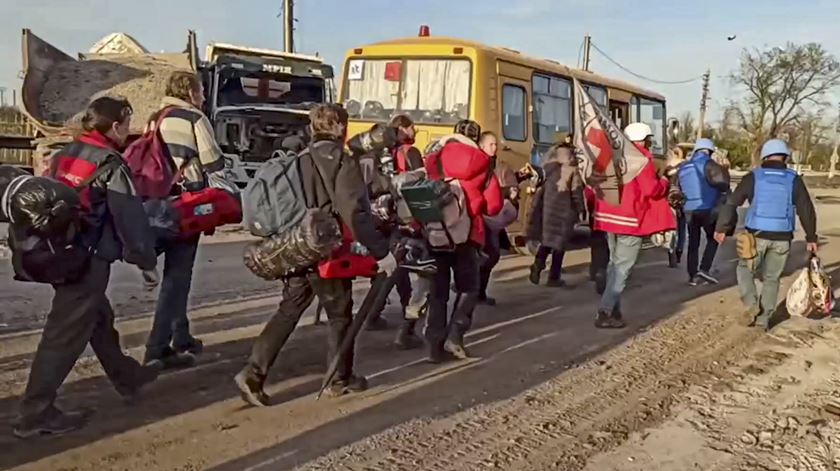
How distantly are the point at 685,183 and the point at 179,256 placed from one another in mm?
6775

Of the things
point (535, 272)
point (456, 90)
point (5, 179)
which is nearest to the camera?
point (5, 179)

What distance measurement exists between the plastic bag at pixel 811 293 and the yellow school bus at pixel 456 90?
15.9ft

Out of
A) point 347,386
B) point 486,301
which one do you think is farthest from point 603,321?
point 347,386

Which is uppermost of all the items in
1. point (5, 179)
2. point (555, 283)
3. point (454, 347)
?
point (5, 179)

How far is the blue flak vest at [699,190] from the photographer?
10797 mm

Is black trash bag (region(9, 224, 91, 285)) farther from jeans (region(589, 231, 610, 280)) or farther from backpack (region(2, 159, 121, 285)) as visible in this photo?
jeans (region(589, 231, 610, 280))

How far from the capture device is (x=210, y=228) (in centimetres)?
603

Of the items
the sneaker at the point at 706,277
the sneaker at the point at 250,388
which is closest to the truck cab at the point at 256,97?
the sneaker at the point at 706,277

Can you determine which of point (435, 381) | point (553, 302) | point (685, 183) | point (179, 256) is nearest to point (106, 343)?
point (179, 256)

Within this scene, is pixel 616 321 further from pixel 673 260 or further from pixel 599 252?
pixel 673 260

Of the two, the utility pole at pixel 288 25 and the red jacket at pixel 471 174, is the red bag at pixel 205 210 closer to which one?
the red jacket at pixel 471 174

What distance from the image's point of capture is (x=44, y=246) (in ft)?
15.4

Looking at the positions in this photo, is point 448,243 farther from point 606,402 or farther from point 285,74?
point 285,74

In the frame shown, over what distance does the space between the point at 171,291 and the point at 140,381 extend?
0.87m
